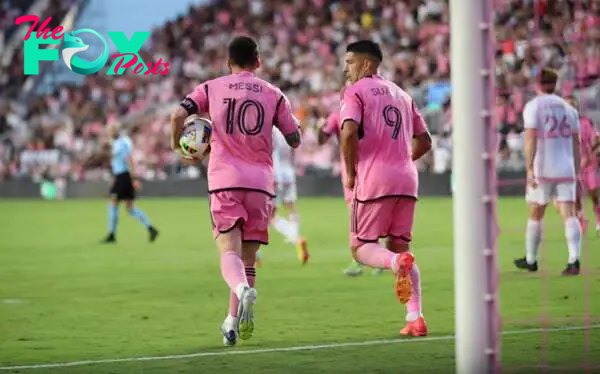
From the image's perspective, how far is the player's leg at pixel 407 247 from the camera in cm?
1009

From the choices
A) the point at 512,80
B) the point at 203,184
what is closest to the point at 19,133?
the point at 203,184

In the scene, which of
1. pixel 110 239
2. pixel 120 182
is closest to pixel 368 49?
pixel 120 182

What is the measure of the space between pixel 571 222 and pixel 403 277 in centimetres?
549

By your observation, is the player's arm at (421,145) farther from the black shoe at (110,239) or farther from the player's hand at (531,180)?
the black shoe at (110,239)

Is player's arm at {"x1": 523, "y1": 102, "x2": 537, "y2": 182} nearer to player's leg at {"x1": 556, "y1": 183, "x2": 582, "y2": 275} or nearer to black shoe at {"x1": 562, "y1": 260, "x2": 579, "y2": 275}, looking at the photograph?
player's leg at {"x1": 556, "y1": 183, "x2": 582, "y2": 275}

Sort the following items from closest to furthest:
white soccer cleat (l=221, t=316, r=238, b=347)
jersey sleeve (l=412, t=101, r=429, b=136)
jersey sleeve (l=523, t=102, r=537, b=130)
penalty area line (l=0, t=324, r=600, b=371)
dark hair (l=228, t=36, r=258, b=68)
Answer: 1. penalty area line (l=0, t=324, r=600, b=371)
2. white soccer cleat (l=221, t=316, r=238, b=347)
3. dark hair (l=228, t=36, r=258, b=68)
4. jersey sleeve (l=412, t=101, r=429, b=136)
5. jersey sleeve (l=523, t=102, r=537, b=130)

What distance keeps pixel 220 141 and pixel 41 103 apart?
128 ft

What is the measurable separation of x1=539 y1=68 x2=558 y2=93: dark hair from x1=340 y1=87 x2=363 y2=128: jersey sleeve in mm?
4293

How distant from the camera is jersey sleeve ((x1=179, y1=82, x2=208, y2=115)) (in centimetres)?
965

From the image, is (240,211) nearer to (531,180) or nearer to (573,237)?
(531,180)

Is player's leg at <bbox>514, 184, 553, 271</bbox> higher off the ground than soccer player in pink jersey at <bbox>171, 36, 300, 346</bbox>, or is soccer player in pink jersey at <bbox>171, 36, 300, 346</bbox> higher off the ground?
soccer player in pink jersey at <bbox>171, 36, 300, 346</bbox>

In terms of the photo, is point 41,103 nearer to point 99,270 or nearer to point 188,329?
point 99,270

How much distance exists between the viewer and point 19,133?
157 feet

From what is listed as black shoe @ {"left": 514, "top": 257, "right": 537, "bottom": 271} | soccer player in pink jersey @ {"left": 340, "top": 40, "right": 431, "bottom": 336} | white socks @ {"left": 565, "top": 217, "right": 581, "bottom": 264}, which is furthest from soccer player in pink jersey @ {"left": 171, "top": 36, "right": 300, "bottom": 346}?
black shoe @ {"left": 514, "top": 257, "right": 537, "bottom": 271}
